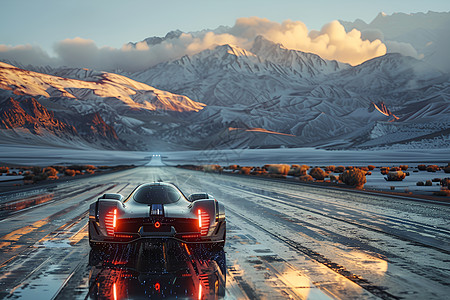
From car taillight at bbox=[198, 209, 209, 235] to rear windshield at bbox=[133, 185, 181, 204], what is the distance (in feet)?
4.07

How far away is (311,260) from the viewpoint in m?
8.27

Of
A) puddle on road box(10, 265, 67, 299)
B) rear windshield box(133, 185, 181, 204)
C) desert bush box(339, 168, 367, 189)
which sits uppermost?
rear windshield box(133, 185, 181, 204)

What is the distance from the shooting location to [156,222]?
25.8ft

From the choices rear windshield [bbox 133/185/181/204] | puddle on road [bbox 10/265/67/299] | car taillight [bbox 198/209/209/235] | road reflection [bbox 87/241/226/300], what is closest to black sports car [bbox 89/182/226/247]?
car taillight [bbox 198/209/209/235]

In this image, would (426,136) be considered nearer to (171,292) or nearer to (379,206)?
(379,206)

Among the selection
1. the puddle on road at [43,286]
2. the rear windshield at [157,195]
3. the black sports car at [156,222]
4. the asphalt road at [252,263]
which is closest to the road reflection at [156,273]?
the asphalt road at [252,263]

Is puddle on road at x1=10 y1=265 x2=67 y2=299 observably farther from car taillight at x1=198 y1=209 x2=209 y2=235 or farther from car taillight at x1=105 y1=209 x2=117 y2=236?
car taillight at x1=198 y1=209 x2=209 y2=235

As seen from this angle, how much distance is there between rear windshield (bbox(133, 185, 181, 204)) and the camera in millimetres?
9375

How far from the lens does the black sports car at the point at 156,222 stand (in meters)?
7.84

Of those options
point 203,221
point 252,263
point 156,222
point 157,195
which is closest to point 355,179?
point 157,195

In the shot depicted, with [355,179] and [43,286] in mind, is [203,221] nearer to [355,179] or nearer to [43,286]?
[43,286]

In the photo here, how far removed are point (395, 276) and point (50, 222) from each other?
9.80m

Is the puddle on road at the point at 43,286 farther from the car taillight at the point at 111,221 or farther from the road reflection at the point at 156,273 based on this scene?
the car taillight at the point at 111,221

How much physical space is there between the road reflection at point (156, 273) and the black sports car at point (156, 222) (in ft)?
1.05
